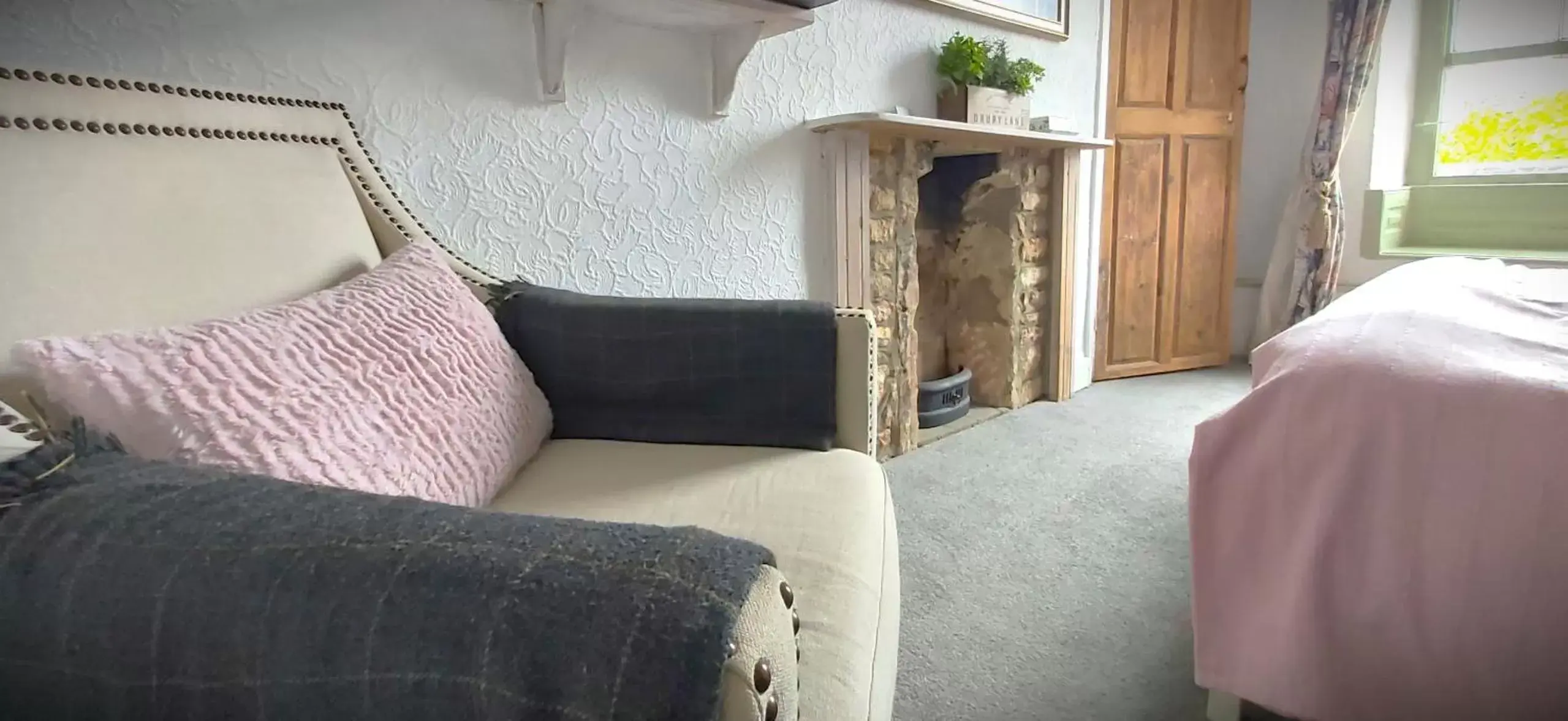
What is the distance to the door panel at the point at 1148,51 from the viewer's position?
3338 mm

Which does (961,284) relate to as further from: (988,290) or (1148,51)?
(1148,51)

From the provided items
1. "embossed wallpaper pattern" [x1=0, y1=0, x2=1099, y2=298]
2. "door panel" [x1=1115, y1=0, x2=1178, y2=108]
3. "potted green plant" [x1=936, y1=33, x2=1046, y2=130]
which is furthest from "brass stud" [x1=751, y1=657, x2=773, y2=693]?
"door panel" [x1=1115, y1=0, x2=1178, y2=108]

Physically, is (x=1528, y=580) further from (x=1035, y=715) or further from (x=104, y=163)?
(x=104, y=163)

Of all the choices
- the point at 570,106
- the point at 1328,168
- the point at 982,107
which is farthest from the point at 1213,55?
the point at 570,106

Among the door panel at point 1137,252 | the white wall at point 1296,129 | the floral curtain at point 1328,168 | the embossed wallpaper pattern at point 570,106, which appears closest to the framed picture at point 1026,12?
the embossed wallpaper pattern at point 570,106

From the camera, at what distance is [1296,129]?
3824 millimetres

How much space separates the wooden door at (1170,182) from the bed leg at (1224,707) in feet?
7.84

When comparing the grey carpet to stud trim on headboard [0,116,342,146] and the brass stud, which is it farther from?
stud trim on headboard [0,116,342,146]

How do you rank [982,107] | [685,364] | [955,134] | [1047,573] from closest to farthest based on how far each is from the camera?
[685,364], [1047,573], [955,134], [982,107]

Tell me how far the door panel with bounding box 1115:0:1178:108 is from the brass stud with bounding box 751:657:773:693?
3433 mm

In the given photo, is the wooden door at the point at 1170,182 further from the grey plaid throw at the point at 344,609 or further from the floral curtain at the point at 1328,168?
the grey plaid throw at the point at 344,609

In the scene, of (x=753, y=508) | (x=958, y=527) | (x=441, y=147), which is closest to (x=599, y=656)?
(x=753, y=508)

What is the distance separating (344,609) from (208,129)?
778 millimetres

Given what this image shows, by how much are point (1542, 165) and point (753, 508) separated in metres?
4.08
